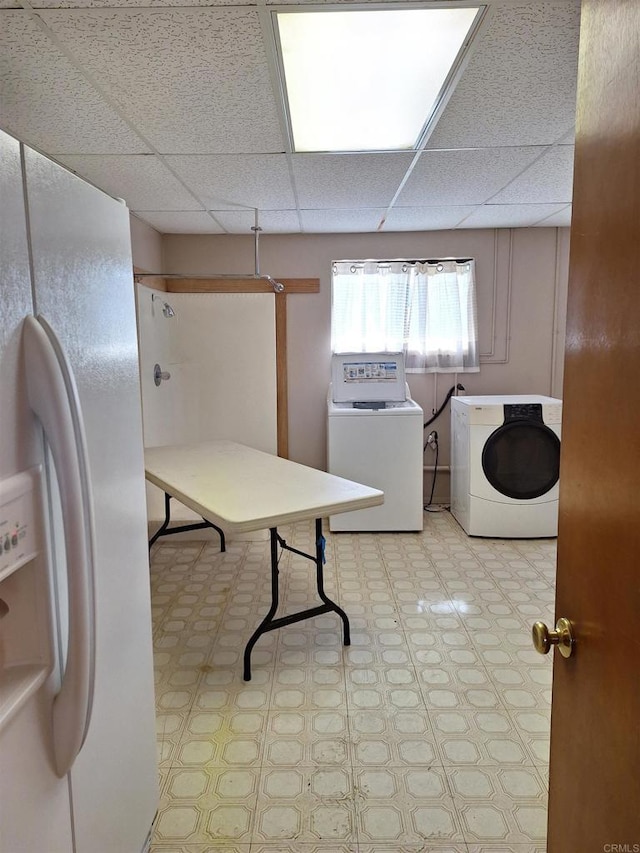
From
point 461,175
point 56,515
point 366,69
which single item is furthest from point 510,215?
point 56,515

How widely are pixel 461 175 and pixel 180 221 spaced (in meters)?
1.94

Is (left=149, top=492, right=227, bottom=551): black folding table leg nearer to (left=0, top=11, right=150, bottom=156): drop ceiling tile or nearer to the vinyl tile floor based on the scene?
the vinyl tile floor

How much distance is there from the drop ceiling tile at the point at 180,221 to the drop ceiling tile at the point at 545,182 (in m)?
1.89

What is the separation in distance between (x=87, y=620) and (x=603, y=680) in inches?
31.0

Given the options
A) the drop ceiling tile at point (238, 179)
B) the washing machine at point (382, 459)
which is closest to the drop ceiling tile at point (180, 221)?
the drop ceiling tile at point (238, 179)

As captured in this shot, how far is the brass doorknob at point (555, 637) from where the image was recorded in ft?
2.75

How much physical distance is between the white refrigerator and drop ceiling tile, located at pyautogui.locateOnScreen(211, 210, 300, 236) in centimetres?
241

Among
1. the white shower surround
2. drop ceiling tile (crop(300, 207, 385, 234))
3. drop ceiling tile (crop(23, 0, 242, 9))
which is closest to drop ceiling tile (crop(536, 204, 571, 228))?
drop ceiling tile (crop(300, 207, 385, 234))

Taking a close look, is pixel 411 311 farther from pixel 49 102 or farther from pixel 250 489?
pixel 49 102

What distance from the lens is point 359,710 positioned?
196 centimetres

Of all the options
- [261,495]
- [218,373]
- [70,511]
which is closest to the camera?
[70,511]

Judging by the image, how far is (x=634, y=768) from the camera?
65 cm

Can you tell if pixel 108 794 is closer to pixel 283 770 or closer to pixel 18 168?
pixel 283 770

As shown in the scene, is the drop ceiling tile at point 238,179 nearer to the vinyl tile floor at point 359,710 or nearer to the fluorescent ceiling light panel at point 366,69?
the fluorescent ceiling light panel at point 366,69
